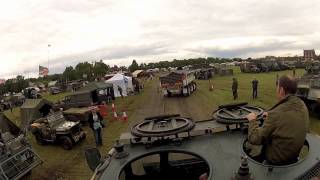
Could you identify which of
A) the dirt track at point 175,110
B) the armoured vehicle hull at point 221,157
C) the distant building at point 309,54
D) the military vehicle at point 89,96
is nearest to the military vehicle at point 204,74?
the military vehicle at point 89,96

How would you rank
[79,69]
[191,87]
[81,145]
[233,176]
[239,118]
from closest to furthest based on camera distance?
[233,176] → [239,118] → [81,145] → [191,87] → [79,69]

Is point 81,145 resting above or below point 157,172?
below

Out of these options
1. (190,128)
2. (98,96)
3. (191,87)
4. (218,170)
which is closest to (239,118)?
(190,128)

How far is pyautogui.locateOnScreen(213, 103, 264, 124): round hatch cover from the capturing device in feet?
17.0

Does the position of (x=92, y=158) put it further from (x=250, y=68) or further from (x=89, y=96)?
(x=250, y=68)

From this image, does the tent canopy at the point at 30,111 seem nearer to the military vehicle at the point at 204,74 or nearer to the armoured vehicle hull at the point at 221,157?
the armoured vehicle hull at the point at 221,157

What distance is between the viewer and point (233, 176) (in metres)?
4.13

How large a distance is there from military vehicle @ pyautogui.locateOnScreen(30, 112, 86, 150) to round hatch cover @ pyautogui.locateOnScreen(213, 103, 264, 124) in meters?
14.3

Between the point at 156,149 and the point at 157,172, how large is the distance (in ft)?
4.91

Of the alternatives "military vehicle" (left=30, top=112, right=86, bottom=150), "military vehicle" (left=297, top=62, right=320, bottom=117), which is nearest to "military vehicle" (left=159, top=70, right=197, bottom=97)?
"military vehicle" (left=297, top=62, right=320, bottom=117)

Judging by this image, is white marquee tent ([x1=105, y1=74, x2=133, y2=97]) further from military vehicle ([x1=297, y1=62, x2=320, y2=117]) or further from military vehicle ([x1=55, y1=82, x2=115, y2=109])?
military vehicle ([x1=297, y1=62, x2=320, y2=117])

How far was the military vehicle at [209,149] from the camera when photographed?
4172 millimetres

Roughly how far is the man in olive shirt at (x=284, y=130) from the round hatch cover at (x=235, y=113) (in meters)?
0.80

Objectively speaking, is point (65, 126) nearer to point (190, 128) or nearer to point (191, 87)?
point (190, 128)
